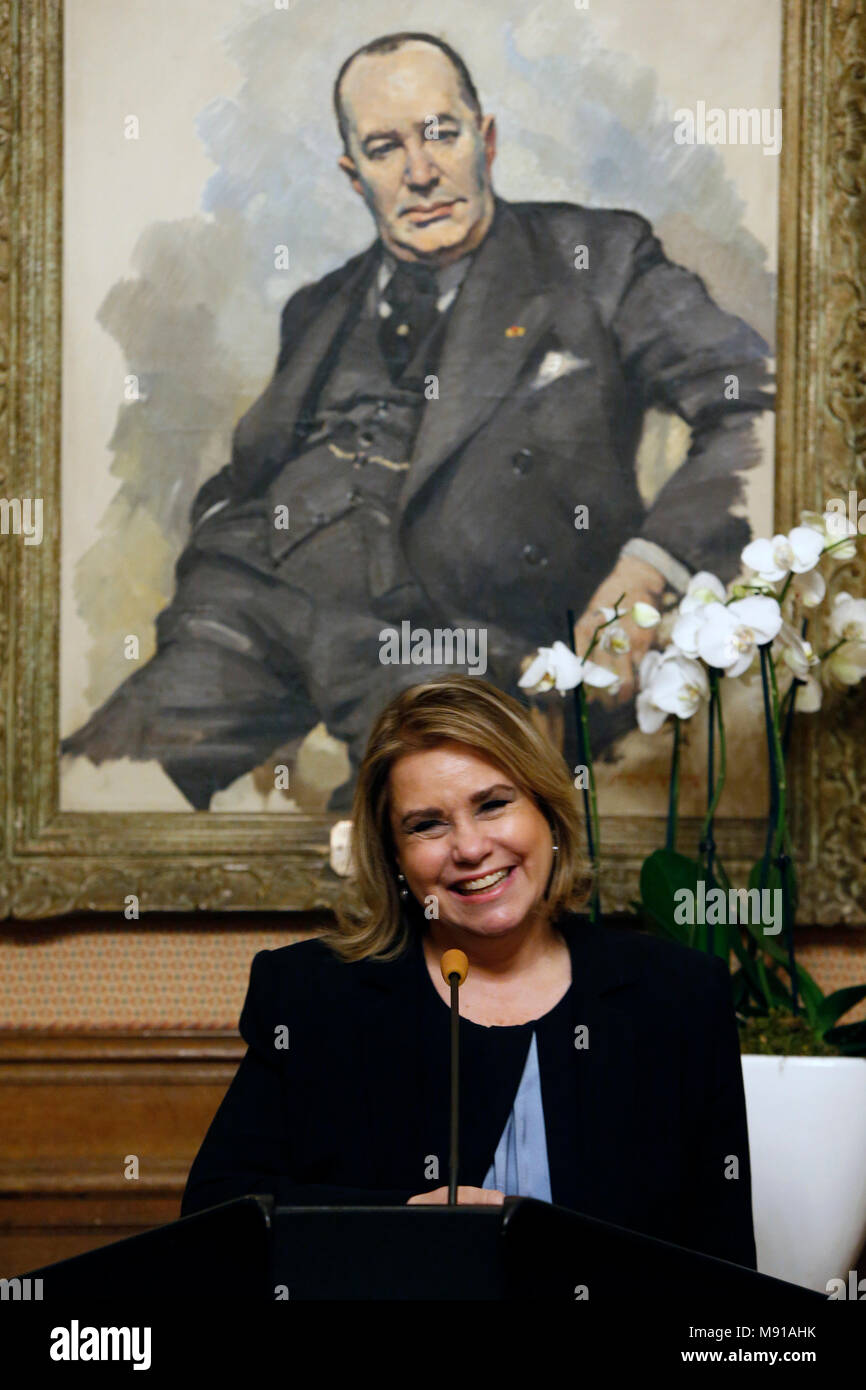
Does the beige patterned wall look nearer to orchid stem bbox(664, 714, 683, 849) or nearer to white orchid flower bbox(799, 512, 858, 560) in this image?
orchid stem bbox(664, 714, 683, 849)

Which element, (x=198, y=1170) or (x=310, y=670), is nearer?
(x=198, y=1170)

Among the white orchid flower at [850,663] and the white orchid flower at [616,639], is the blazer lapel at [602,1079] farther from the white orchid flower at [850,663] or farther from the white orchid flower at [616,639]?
the white orchid flower at [850,663]

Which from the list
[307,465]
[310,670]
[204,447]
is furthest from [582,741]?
[204,447]

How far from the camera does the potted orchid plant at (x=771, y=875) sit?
7.54 ft

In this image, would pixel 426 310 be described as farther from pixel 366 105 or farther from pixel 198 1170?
pixel 198 1170

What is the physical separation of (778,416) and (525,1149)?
5.31 ft

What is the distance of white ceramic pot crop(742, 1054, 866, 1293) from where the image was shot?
229cm

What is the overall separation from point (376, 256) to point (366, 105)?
1.01 feet

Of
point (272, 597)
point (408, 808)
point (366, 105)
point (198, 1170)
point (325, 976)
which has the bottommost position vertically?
point (198, 1170)

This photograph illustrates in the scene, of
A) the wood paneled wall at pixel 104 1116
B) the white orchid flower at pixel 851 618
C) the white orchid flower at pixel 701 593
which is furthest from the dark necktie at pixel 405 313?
the wood paneled wall at pixel 104 1116

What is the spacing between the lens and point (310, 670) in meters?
2.83

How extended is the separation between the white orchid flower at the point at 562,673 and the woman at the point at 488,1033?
0.52 meters

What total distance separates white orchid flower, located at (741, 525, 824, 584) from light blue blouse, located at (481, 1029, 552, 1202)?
3.39ft

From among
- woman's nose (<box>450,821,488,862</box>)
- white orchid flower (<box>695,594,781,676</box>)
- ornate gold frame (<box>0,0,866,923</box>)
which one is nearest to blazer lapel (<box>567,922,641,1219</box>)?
woman's nose (<box>450,821,488,862</box>)
